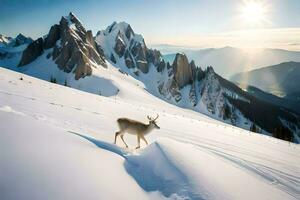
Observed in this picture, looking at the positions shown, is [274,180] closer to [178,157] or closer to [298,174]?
[298,174]

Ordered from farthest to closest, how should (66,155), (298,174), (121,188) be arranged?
(298,174) < (66,155) < (121,188)

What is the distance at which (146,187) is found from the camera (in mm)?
7641

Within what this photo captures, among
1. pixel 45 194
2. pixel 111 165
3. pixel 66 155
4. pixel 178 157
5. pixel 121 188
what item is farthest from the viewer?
pixel 178 157

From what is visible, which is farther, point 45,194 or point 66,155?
point 66,155

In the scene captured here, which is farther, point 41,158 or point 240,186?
point 240,186

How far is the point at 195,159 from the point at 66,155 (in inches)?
183

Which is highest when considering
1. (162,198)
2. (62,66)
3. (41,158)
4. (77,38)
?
(77,38)

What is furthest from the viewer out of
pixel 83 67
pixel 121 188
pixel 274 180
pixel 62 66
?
pixel 62 66

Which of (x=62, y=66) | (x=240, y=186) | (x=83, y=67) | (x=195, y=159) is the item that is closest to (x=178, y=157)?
(x=195, y=159)

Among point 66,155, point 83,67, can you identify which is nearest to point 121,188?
point 66,155

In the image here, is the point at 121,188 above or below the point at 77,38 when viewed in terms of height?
below

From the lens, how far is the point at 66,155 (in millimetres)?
7633

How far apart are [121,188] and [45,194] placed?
1.93m

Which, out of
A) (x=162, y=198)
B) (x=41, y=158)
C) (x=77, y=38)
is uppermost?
(x=77, y=38)
